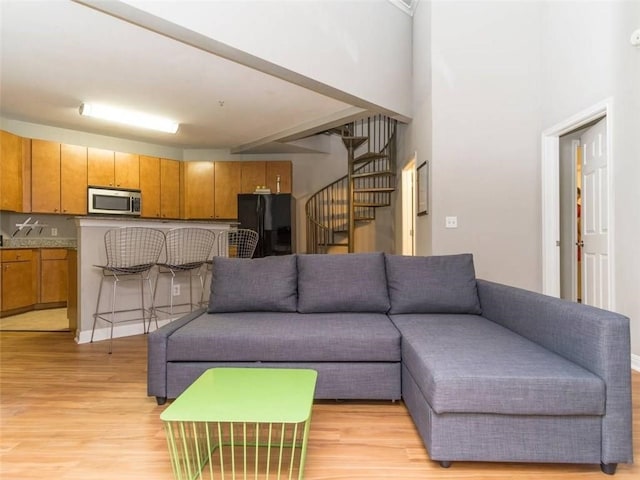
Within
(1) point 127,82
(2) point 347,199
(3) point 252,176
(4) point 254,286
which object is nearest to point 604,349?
(4) point 254,286

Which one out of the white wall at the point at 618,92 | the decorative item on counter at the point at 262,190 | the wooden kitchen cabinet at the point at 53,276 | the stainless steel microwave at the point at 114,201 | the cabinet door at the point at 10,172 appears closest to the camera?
the white wall at the point at 618,92

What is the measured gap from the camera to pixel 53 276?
519 cm

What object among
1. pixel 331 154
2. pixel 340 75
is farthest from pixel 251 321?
pixel 331 154

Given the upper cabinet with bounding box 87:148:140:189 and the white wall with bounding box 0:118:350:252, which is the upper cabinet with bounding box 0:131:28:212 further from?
the white wall with bounding box 0:118:350:252

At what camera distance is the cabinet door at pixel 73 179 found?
5.43 metres

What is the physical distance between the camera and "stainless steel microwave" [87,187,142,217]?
5660mm

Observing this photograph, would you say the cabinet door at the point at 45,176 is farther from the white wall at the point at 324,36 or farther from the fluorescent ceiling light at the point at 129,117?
the white wall at the point at 324,36

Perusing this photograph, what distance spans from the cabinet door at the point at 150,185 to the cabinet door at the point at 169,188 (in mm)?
68

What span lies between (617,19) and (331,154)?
470 centimetres

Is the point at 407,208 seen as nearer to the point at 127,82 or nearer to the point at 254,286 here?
the point at 254,286

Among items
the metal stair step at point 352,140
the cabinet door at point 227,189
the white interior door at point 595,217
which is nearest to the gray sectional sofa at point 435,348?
the white interior door at point 595,217

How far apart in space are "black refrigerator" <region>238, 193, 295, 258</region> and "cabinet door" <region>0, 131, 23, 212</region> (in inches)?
120

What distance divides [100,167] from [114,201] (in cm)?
56

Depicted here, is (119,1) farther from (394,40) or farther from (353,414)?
(394,40)
